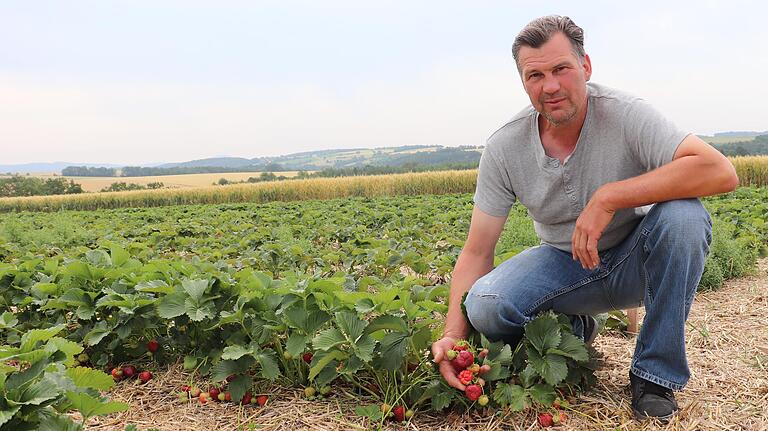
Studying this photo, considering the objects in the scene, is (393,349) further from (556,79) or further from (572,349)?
(556,79)

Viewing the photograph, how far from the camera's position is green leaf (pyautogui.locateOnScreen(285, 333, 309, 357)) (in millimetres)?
2500

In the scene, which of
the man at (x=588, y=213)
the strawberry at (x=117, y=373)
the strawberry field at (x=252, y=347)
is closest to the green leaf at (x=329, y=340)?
the strawberry field at (x=252, y=347)

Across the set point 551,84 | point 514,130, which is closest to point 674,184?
point 551,84

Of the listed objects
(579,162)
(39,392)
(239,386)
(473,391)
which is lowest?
(239,386)

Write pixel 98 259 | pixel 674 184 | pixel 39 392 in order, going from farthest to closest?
1. pixel 98 259
2. pixel 674 184
3. pixel 39 392

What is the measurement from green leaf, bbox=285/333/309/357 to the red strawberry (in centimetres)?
50

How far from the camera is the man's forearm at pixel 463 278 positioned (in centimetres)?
266

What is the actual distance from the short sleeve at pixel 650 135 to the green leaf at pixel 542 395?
109cm

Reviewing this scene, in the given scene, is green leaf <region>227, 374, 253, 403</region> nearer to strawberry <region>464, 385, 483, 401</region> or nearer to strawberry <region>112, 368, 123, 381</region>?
strawberry <region>112, 368, 123, 381</region>

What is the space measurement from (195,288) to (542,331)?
172cm

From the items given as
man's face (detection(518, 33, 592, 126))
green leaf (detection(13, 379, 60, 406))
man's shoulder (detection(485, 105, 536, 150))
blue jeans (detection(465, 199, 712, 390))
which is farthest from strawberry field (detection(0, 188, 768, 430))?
man's face (detection(518, 33, 592, 126))

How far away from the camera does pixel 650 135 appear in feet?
7.93

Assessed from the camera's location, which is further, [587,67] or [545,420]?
[587,67]

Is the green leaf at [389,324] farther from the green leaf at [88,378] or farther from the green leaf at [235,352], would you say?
the green leaf at [88,378]
